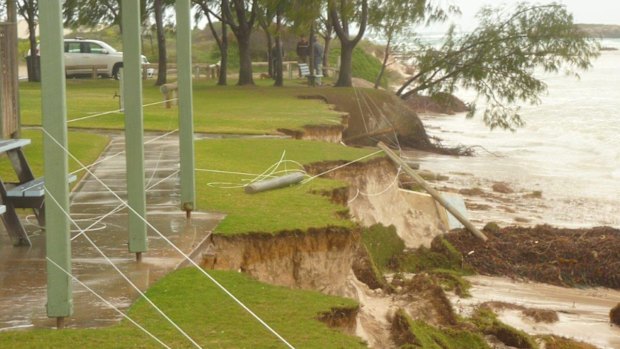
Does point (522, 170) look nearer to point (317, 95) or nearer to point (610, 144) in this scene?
point (317, 95)

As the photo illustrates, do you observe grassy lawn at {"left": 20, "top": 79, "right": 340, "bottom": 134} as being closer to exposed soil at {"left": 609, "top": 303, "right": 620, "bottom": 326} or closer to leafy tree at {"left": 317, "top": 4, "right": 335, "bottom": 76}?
leafy tree at {"left": 317, "top": 4, "right": 335, "bottom": 76}

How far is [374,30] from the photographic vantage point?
129 feet

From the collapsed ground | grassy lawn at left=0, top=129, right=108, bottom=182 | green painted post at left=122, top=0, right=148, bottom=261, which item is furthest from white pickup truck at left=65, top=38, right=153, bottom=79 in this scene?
green painted post at left=122, top=0, right=148, bottom=261

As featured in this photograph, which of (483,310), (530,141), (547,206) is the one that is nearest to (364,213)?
(483,310)

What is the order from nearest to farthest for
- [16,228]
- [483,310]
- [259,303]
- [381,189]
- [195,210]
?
[259,303], [16,228], [195,210], [483,310], [381,189]

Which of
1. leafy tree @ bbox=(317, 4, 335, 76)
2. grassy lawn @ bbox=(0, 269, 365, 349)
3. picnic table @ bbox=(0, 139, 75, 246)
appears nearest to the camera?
grassy lawn @ bbox=(0, 269, 365, 349)

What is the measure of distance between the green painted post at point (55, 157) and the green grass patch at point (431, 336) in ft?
12.1

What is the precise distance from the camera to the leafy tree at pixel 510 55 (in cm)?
3597

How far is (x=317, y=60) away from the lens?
1828 inches

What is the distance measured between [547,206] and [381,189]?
8280 mm

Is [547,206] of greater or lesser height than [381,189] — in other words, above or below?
below

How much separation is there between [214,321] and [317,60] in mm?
38710

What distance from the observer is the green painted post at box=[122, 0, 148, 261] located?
9.61 m

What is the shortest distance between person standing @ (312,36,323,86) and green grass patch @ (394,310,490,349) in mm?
29251
